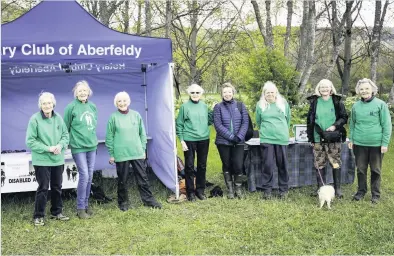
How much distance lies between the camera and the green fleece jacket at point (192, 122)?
5488 mm

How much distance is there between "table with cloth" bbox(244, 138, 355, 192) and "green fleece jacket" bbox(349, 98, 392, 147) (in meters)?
0.98

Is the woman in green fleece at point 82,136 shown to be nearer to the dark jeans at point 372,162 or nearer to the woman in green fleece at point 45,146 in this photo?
the woman in green fleece at point 45,146

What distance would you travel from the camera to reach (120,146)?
5.03 metres

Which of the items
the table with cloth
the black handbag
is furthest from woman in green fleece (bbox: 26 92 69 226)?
the black handbag

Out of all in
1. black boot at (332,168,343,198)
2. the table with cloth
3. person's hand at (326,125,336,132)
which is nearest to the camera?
person's hand at (326,125,336,132)

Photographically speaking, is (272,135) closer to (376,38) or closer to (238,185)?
(238,185)

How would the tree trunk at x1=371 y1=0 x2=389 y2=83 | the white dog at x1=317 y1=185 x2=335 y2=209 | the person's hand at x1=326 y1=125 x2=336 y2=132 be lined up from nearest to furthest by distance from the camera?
1. the white dog at x1=317 y1=185 x2=335 y2=209
2. the person's hand at x1=326 y1=125 x2=336 y2=132
3. the tree trunk at x1=371 y1=0 x2=389 y2=83

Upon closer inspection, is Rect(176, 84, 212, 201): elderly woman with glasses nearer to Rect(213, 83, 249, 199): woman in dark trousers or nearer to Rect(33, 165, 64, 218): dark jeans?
Rect(213, 83, 249, 199): woman in dark trousers

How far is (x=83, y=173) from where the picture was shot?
485 centimetres

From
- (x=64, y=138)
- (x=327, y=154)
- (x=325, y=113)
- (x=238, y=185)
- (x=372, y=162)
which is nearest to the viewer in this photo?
(x=64, y=138)

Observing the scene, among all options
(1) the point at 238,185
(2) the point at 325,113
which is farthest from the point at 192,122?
(2) the point at 325,113

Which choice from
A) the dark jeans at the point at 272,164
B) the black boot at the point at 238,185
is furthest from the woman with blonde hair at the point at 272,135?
the black boot at the point at 238,185

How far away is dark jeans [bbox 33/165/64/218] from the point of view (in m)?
4.57

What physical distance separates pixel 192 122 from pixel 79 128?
1.44 metres
